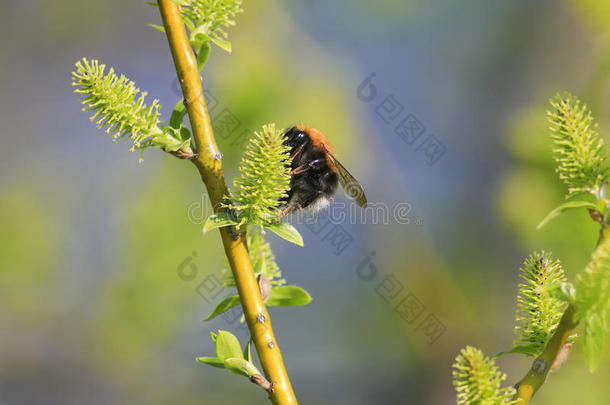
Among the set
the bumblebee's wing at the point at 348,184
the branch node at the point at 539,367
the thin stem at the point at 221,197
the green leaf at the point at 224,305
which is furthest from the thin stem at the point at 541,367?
the bumblebee's wing at the point at 348,184

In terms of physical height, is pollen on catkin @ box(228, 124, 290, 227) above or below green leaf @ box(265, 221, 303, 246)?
above

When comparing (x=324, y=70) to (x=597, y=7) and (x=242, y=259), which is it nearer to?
(x=597, y=7)

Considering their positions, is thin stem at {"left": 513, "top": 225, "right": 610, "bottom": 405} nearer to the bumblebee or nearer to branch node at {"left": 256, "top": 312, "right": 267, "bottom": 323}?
branch node at {"left": 256, "top": 312, "right": 267, "bottom": 323}

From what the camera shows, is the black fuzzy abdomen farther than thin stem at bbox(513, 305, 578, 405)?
Yes

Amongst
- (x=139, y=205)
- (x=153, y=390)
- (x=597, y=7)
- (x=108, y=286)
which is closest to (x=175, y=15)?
(x=139, y=205)

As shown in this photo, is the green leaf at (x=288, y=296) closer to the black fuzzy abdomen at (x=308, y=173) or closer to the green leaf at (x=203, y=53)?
the green leaf at (x=203, y=53)

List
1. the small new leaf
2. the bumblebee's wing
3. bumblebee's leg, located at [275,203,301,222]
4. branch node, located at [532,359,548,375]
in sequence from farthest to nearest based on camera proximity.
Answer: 1. the bumblebee's wing
2. bumblebee's leg, located at [275,203,301,222]
3. branch node, located at [532,359,548,375]
4. the small new leaf

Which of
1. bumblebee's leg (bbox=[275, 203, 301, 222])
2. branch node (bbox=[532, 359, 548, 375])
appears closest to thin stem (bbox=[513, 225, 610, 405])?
branch node (bbox=[532, 359, 548, 375])
